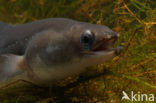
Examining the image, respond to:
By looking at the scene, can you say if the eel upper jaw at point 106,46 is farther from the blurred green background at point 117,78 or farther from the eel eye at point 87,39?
the blurred green background at point 117,78

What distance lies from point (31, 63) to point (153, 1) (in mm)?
2471

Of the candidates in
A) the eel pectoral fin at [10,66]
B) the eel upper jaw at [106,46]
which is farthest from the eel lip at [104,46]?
the eel pectoral fin at [10,66]

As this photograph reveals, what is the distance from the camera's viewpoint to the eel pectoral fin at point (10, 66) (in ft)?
8.48

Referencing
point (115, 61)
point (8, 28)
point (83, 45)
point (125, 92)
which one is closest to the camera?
point (83, 45)

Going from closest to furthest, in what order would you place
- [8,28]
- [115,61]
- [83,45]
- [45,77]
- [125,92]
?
[83,45] < [45,77] < [125,92] < [115,61] < [8,28]

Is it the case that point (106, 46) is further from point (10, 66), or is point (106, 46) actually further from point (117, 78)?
point (10, 66)

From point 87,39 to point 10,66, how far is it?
1111mm

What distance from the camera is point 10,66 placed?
2598 millimetres

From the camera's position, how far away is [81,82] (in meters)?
2.79

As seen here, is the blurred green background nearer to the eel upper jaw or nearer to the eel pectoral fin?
the eel pectoral fin

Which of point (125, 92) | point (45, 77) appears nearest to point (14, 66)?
point (45, 77)

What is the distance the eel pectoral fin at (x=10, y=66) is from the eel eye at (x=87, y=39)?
3.07ft

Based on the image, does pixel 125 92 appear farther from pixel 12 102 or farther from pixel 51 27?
pixel 12 102

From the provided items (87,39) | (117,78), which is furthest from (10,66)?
(117,78)
